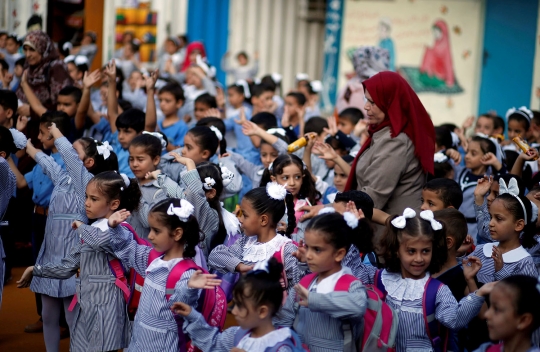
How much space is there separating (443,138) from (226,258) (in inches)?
116

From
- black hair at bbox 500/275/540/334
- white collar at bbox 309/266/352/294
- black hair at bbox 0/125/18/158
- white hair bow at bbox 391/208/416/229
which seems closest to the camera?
black hair at bbox 500/275/540/334

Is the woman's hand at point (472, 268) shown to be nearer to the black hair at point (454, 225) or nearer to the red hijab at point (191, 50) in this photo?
the black hair at point (454, 225)

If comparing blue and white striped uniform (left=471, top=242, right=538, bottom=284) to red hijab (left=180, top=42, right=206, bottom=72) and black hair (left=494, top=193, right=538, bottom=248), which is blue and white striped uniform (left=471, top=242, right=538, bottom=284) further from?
red hijab (left=180, top=42, right=206, bottom=72)

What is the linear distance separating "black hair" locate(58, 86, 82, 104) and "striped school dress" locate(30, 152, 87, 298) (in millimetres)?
1898

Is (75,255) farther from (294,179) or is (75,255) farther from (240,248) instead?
(294,179)

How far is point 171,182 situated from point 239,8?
906 cm

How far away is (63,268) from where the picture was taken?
3895 millimetres

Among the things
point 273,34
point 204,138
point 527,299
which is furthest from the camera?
point 273,34

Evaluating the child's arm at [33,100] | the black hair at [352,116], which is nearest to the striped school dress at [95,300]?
the child's arm at [33,100]

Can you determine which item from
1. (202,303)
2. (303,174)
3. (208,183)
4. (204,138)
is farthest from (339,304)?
(204,138)

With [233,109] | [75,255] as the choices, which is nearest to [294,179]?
[75,255]

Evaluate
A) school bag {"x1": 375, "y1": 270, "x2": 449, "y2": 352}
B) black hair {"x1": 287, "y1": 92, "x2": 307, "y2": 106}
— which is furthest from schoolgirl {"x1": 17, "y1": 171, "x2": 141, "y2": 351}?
→ black hair {"x1": 287, "y1": 92, "x2": 307, "y2": 106}

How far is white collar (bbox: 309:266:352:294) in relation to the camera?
3219mm

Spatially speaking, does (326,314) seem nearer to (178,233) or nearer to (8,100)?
(178,233)
